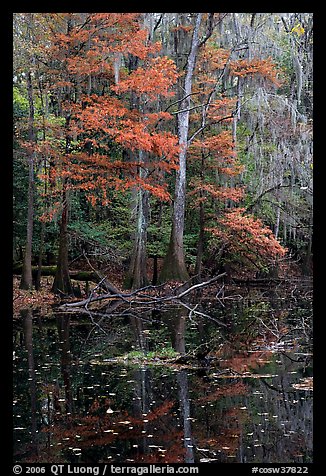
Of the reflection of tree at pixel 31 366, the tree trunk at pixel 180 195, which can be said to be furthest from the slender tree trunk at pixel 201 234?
the reflection of tree at pixel 31 366

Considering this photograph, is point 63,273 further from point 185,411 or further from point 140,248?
point 185,411

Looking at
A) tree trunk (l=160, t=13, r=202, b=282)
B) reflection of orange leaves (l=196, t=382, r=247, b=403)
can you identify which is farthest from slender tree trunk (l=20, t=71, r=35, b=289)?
reflection of orange leaves (l=196, t=382, r=247, b=403)

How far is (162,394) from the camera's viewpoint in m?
6.89

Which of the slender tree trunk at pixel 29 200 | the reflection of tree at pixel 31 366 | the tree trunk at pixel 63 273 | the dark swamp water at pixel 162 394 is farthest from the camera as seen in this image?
the slender tree trunk at pixel 29 200

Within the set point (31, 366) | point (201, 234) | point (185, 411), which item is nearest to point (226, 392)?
point (185, 411)

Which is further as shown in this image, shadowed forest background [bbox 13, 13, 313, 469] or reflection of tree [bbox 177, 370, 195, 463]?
shadowed forest background [bbox 13, 13, 313, 469]

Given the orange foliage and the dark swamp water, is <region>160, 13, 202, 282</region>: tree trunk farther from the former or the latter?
the dark swamp water

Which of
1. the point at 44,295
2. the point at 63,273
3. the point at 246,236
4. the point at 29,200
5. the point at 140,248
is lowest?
the point at 44,295

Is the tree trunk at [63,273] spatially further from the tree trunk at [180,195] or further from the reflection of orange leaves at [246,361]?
the reflection of orange leaves at [246,361]

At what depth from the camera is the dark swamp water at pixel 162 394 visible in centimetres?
514

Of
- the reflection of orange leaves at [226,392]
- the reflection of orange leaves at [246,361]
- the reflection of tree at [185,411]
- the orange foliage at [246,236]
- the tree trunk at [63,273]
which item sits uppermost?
the orange foliage at [246,236]

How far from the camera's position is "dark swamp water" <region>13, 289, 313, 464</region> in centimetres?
514

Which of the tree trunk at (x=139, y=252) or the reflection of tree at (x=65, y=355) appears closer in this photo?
the reflection of tree at (x=65, y=355)
